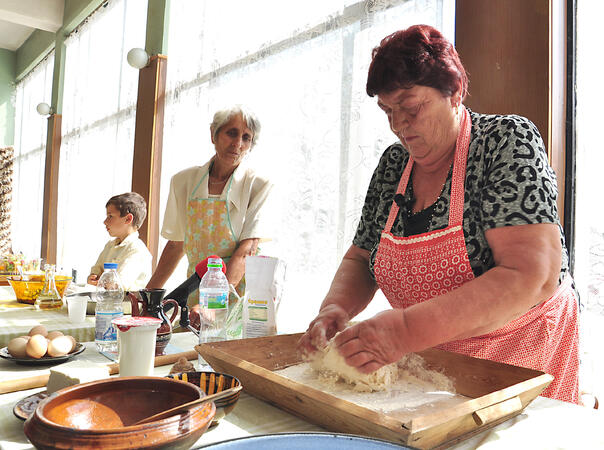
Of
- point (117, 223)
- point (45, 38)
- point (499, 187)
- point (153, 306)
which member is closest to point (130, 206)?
point (117, 223)

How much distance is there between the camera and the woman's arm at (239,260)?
84.7 inches

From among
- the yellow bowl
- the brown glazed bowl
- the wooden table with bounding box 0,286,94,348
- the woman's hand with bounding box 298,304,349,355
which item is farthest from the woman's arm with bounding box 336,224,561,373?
the yellow bowl

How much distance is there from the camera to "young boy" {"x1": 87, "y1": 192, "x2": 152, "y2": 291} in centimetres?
306

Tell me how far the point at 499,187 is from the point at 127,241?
2.78 meters

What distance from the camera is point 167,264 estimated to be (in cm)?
264

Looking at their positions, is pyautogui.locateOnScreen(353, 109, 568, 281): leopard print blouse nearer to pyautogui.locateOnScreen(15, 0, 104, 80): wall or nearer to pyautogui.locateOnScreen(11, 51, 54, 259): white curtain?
pyautogui.locateOnScreen(15, 0, 104, 80): wall

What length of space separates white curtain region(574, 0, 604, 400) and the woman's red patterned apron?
2.06ft

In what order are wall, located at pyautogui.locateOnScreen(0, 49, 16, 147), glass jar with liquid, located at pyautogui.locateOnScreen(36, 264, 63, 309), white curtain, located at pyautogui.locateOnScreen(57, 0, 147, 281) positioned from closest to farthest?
glass jar with liquid, located at pyautogui.locateOnScreen(36, 264, 63, 309) < white curtain, located at pyautogui.locateOnScreen(57, 0, 147, 281) < wall, located at pyautogui.locateOnScreen(0, 49, 16, 147)

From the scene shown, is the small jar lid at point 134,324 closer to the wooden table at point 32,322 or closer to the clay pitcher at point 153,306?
the clay pitcher at point 153,306

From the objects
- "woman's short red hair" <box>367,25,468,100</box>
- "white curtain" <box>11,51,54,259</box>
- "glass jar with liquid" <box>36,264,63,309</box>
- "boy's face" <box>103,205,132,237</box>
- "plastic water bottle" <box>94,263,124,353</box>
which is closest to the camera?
"woman's short red hair" <box>367,25,468,100</box>

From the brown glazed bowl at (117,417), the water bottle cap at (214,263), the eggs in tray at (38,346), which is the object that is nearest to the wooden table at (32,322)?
the eggs in tray at (38,346)

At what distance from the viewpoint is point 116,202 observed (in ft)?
10.9

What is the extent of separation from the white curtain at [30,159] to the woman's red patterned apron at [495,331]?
7443 mm

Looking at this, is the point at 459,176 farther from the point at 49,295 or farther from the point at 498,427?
the point at 49,295
